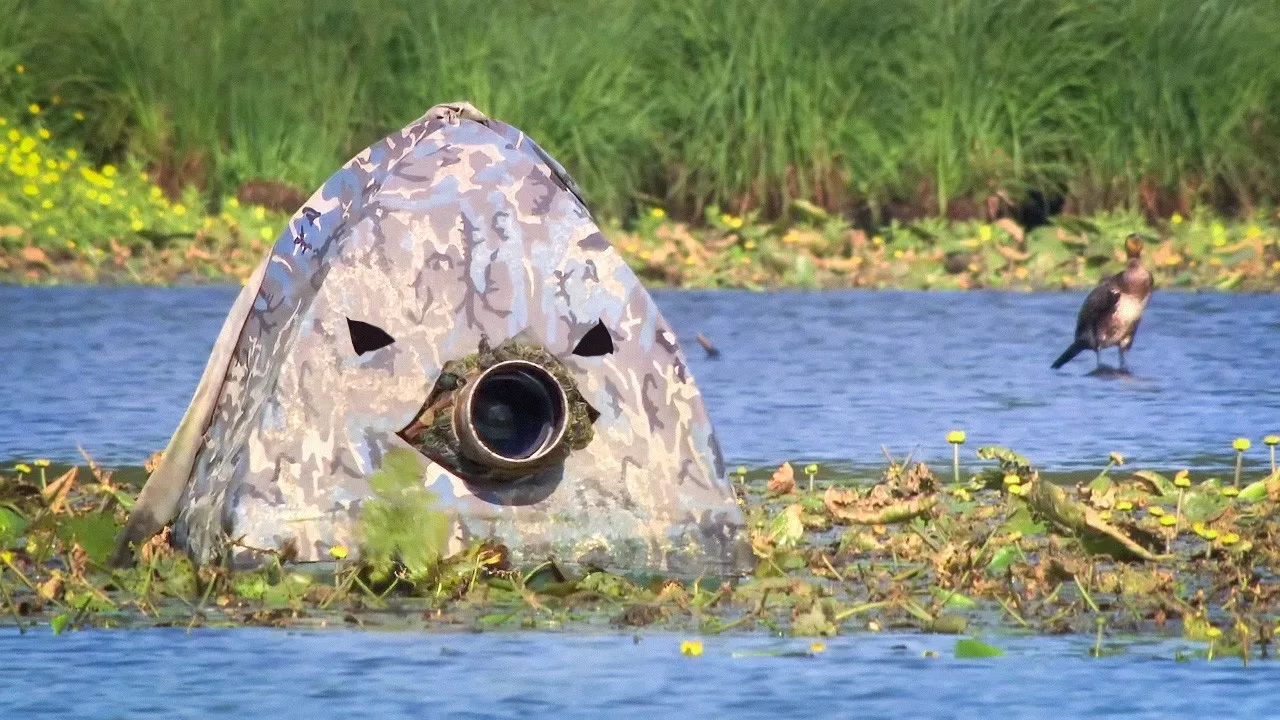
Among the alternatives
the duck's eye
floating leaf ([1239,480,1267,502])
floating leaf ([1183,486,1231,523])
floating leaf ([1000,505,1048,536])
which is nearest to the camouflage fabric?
the duck's eye

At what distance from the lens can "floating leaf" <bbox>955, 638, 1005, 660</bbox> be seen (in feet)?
20.6

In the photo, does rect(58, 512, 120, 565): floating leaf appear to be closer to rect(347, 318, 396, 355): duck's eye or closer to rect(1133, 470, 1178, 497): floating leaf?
Result: rect(347, 318, 396, 355): duck's eye

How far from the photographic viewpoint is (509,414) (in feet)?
23.7

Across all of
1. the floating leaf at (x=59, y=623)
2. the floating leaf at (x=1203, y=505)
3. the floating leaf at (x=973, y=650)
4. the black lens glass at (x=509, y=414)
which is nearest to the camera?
the floating leaf at (x=973, y=650)

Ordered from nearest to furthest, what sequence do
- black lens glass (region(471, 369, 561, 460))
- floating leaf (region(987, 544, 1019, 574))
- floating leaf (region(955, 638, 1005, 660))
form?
floating leaf (region(955, 638, 1005, 660)) < black lens glass (region(471, 369, 561, 460)) < floating leaf (region(987, 544, 1019, 574))

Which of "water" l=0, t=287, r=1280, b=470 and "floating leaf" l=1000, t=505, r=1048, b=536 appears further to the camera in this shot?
"water" l=0, t=287, r=1280, b=470

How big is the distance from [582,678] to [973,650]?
87 cm

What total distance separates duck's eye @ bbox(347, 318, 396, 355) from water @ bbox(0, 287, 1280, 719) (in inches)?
36.1

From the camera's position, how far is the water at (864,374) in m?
10.6

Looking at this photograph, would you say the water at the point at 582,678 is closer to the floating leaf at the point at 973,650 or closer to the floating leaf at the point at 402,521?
the floating leaf at the point at 973,650

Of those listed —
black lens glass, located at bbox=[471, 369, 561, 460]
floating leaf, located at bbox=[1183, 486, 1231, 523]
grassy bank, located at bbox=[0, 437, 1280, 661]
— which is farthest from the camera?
floating leaf, located at bbox=[1183, 486, 1231, 523]

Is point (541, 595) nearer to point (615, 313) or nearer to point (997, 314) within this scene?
point (615, 313)

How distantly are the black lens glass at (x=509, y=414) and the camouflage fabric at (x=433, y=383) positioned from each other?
0.36 ft

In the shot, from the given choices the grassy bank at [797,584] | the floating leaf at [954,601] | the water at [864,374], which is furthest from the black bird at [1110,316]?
the floating leaf at [954,601]
